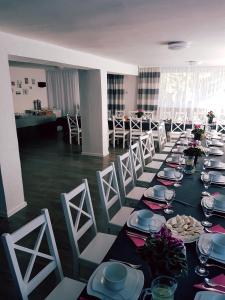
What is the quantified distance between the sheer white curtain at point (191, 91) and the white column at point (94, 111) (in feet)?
11.9

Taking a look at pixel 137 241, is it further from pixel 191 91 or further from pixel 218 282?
pixel 191 91

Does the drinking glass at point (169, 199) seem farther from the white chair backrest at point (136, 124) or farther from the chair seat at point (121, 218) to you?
the white chair backrest at point (136, 124)

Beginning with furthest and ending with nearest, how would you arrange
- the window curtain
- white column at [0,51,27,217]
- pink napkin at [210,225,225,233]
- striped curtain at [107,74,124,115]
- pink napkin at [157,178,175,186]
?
the window curtain < striped curtain at [107,74,124,115] < white column at [0,51,27,217] < pink napkin at [157,178,175,186] < pink napkin at [210,225,225,233]

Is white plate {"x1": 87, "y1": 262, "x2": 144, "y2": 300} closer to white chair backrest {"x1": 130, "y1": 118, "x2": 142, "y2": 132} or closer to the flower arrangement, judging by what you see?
the flower arrangement

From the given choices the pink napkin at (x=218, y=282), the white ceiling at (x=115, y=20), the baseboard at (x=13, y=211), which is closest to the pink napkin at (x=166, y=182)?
the pink napkin at (x=218, y=282)

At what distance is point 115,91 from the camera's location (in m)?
8.80

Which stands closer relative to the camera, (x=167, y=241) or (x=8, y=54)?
(x=167, y=241)

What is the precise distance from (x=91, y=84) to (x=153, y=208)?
419 centimetres

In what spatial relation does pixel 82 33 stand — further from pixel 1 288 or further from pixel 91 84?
pixel 1 288

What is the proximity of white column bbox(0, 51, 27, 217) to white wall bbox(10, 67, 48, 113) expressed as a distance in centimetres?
534

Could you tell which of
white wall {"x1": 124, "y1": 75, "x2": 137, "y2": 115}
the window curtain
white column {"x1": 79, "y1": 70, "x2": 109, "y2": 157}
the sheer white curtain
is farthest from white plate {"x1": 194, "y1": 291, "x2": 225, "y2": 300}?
the window curtain

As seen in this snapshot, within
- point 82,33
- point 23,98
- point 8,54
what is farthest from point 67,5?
point 23,98

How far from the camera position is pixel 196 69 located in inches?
313

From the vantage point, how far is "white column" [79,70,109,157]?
5395 mm
